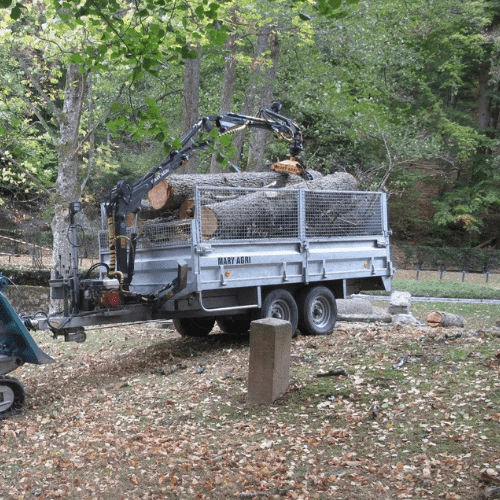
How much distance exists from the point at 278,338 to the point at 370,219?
5.26 metres

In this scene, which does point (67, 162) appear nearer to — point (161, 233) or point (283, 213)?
point (161, 233)

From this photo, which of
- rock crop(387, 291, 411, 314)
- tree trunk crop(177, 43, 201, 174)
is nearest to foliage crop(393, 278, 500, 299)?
rock crop(387, 291, 411, 314)

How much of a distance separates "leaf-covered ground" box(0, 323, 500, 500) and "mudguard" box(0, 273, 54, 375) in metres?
0.61

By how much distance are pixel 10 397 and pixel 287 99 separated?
18.8 metres

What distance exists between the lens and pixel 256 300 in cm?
1013

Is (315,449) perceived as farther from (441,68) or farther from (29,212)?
(441,68)

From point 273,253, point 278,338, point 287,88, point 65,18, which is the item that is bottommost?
point 278,338

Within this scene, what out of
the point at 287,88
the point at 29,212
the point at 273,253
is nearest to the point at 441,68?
the point at 287,88

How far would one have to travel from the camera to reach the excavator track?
7516 millimetres

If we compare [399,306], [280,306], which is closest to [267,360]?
[280,306]

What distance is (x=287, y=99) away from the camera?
24516 millimetres

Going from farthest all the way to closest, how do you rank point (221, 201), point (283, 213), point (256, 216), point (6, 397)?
1. point (283, 213)
2. point (256, 216)
3. point (221, 201)
4. point (6, 397)

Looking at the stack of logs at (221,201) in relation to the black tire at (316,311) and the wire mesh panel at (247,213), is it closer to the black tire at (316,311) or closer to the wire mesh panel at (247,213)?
the wire mesh panel at (247,213)

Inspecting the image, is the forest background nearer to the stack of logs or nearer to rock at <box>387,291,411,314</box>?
the stack of logs
